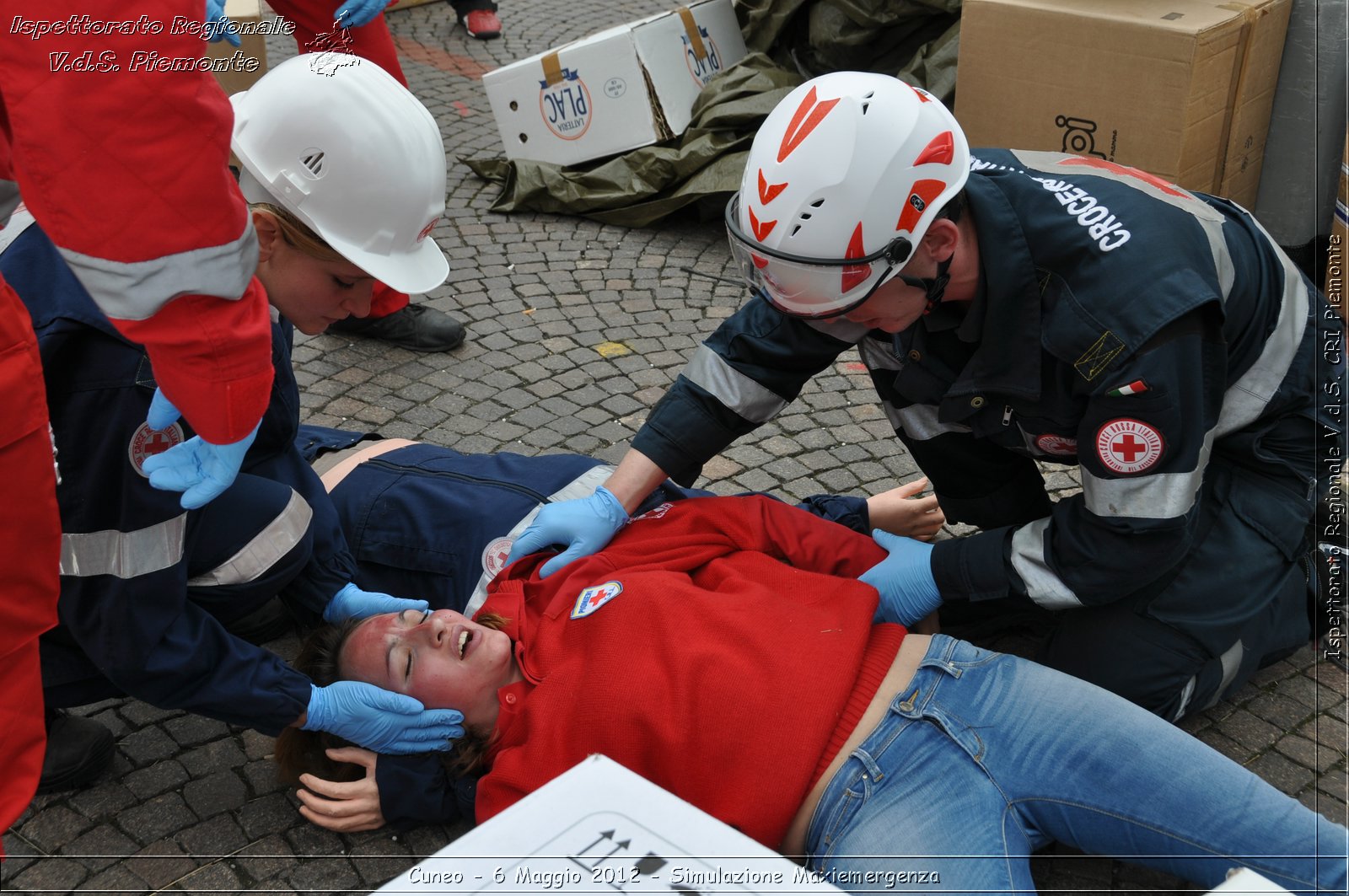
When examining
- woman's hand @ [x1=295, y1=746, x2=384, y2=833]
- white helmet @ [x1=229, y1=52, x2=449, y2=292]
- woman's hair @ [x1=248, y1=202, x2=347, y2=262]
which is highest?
white helmet @ [x1=229, y1=52, x2=449, y2=292]

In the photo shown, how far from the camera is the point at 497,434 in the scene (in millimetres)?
4285

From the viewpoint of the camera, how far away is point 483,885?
148 cm

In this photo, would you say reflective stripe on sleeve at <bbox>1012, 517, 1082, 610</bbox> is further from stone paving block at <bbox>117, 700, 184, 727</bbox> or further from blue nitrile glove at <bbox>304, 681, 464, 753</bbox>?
stone paving block at <bbox>117, 700, 184, 727</bbox>

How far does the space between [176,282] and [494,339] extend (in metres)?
3.11

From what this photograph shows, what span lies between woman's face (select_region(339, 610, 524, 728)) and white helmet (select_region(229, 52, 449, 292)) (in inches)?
32.3

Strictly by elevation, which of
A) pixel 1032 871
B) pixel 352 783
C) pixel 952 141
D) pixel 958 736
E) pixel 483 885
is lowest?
pixel 1032 871

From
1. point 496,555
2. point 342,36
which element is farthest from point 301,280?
point 342,36

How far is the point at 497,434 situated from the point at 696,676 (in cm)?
198

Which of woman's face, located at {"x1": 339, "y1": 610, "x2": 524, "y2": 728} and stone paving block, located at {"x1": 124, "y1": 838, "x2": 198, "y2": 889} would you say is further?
woman's face, located at {"x1": 339, "y1": 610, "x2": 524, "y2": 728}

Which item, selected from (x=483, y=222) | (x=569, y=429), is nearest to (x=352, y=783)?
(x=569, y=429)

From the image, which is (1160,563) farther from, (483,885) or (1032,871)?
(483,885)

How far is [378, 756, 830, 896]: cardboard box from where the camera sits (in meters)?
1.48

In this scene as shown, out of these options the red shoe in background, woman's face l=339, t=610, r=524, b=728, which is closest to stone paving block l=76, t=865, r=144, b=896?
woman's face l=339, t=610, r=524, b=728

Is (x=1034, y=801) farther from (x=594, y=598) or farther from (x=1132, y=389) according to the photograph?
(x=594, y=598)
